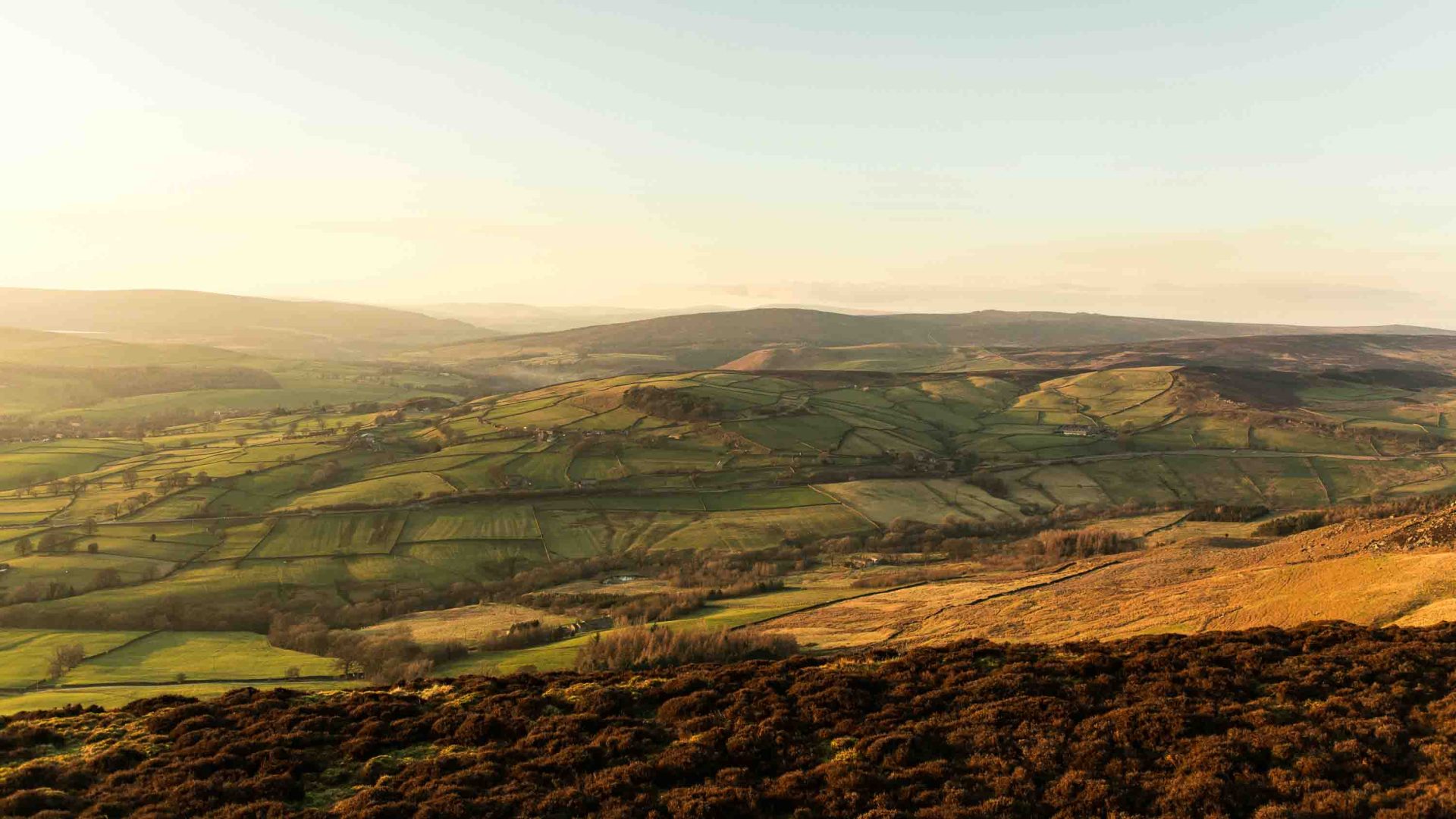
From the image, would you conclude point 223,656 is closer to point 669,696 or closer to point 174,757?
point 174,757

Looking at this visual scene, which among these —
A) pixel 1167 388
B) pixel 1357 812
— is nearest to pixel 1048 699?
pixel 1357 812

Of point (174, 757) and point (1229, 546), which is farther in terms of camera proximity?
point (1229, 546)

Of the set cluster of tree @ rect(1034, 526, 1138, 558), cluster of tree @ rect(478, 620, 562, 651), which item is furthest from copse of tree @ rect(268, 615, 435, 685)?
cluster of tree @ rect(1034, 526, 1138, 558)

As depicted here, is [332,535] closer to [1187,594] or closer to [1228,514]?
[1187,594]

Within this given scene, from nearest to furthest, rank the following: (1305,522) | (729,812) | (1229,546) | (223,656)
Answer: (729,812)
(223,656)
(1229,546)
(1305,522)

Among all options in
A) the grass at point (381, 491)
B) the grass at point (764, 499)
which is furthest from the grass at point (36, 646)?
the grass at point (764, 499)

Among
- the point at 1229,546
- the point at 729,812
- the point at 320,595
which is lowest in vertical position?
the point at 320,595
